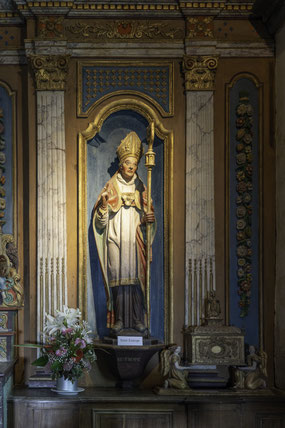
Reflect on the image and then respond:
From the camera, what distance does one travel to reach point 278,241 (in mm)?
6988

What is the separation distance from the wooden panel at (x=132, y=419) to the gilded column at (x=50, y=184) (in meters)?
1.03

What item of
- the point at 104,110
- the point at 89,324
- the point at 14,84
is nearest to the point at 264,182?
the point at 104,110

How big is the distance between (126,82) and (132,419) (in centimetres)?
312

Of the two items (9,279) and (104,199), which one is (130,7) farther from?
(9,279)

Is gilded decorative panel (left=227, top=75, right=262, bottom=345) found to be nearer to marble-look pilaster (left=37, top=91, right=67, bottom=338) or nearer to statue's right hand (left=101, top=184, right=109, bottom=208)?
statue's right hand (left=101, top=184, right=109, bottom=208)

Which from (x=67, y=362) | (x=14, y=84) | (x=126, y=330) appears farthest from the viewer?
(x=14, y=84)

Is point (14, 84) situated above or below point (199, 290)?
above

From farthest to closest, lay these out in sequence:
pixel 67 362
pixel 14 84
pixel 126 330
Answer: pixel 14 84 → pixel 126 330 → pixel 67 362

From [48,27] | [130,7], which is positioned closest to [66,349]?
[48,27]

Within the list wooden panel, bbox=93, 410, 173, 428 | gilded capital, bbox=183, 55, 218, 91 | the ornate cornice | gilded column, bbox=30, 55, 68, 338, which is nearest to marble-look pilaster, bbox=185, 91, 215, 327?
gilded capital, bbox=183, 55, 218, 91

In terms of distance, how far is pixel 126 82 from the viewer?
23.5 feet

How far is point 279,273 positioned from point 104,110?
2.26 m

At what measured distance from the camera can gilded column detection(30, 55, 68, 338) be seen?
6.91 meters

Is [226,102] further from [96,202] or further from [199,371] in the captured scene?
[199,371]
